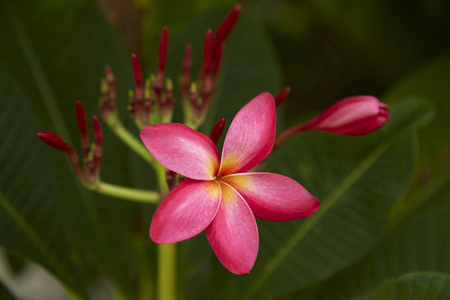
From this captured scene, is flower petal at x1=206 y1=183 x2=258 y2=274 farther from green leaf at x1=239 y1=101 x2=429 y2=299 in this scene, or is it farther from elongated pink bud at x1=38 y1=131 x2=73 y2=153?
green leaf at x1=239 y1=101 x2=429 y2=299

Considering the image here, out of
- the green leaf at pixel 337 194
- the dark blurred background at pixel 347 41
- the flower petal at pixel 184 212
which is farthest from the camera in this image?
the dark blurred background at pixel 347 41

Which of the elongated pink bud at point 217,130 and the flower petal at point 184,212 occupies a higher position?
the elongated pink bud at point 217,130

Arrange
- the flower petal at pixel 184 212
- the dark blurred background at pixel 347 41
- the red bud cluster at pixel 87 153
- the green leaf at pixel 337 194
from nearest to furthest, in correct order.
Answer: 1. the flower petal at pixel 184 212
2. the red bud cluster at pixel 87 153
3. the green leaf at pixel 337 194
4. the dark blurred background at pixel 347 41

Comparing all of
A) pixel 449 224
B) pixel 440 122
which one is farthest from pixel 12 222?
pixel 440 122

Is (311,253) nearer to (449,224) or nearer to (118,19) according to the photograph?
(449,224)

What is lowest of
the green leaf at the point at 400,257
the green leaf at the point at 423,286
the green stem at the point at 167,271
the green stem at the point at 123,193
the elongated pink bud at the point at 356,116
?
the green leaf at the point at 400,257

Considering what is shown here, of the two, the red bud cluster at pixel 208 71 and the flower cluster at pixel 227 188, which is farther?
the red bud cluster at pixel 208 71

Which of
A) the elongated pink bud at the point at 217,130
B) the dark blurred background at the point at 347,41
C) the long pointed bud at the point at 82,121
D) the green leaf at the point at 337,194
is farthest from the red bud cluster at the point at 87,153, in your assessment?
the dark blurred background at the point at 347,41

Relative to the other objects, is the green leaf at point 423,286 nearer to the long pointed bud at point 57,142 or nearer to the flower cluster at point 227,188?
the flower cluster at point 227,188
